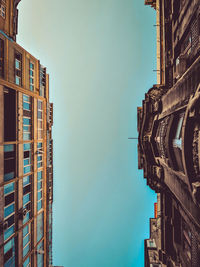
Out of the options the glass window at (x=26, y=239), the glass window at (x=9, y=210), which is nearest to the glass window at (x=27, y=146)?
the glass window at (x=9, y=210)

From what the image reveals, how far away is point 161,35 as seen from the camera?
25.2 m

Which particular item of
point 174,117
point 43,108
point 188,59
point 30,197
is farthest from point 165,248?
point 43,108

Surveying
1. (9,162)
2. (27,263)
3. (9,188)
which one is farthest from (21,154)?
(27,263)

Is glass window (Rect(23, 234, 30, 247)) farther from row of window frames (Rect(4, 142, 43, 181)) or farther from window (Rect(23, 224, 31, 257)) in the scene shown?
row of window frames (Rect(4, 142, 43, 181))

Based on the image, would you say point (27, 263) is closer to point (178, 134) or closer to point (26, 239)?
point (26, 239)

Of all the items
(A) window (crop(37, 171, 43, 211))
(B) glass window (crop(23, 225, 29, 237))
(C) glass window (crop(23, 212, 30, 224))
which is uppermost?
(A) window (crop(37, 171, 43, 211))

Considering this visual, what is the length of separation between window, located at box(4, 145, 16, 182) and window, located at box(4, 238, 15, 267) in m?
8.19

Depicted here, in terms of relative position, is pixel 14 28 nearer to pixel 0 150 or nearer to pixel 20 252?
pixel 0 150

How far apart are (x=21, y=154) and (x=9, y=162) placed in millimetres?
2389

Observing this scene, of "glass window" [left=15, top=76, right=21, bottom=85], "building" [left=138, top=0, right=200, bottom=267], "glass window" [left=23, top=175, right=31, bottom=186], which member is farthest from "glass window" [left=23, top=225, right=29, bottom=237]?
"glass window" [left=15, top=76, right=21, bottom=85]

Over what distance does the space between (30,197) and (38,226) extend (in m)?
6.60

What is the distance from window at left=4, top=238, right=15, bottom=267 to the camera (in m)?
18.2

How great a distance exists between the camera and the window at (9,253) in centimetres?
1821

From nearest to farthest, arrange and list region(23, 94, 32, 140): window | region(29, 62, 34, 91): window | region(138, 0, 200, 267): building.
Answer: region(138, 0, 200, 267): building
region(23, 94, 32, 140): window
region(29, 62, 34, 91): window
